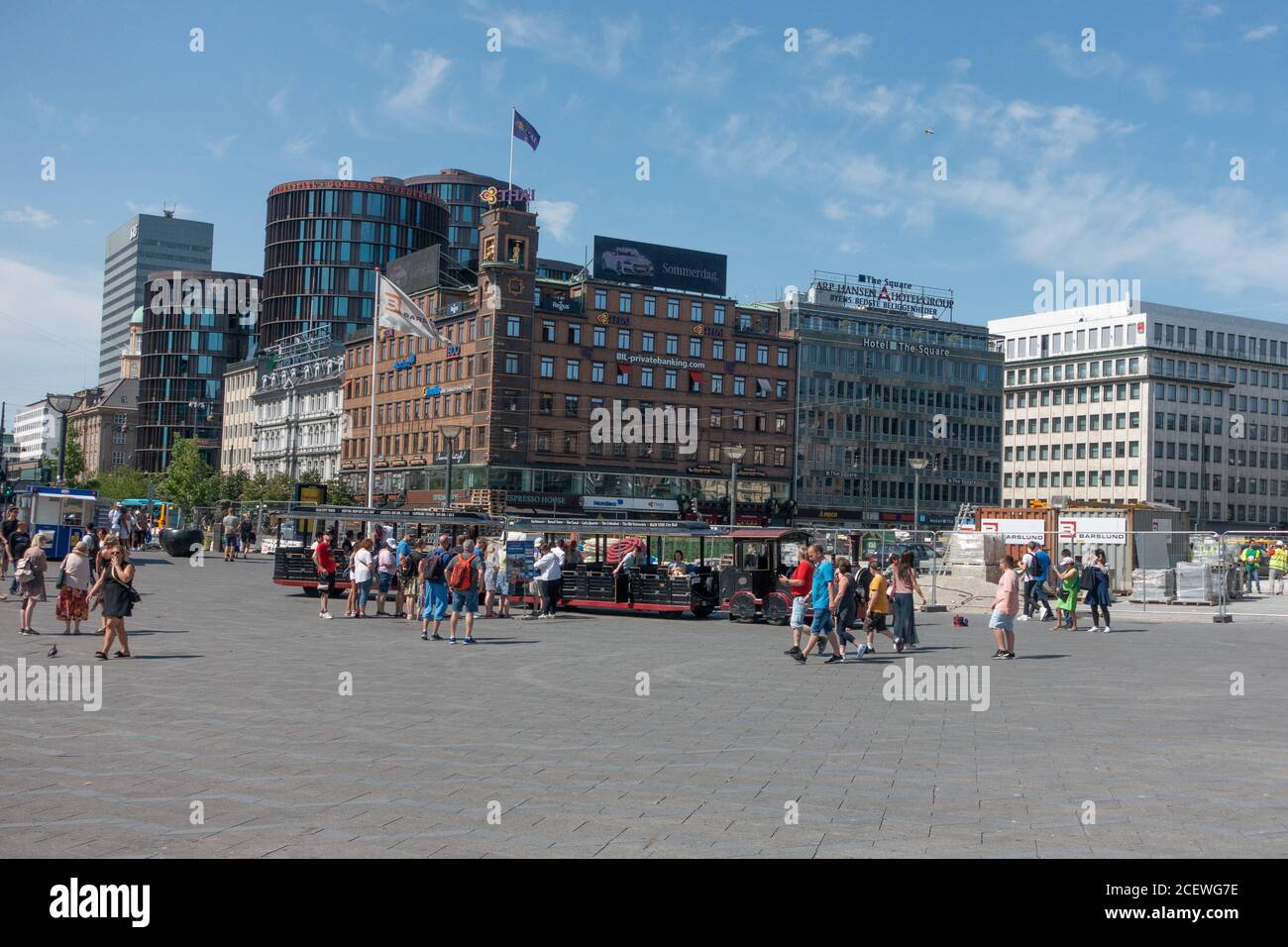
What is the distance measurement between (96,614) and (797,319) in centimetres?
8354

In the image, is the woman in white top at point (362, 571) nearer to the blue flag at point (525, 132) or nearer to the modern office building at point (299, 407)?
the blue flag at point (525, 132)

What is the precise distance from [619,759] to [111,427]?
18536cm

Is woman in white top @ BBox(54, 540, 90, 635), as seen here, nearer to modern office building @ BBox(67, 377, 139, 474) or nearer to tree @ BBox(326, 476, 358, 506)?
tree @ BBox(326, 476, 358, 506)

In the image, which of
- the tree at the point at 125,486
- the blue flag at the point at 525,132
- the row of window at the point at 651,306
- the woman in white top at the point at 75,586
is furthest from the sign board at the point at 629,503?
the woman in white top at the point at 75,586

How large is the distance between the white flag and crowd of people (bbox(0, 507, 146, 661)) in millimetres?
25666

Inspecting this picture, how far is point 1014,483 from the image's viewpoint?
436 ft

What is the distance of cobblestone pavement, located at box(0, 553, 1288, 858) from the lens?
7816mm

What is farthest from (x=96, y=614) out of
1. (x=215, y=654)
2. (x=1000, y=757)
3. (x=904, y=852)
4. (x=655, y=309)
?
(x=655, y=309)

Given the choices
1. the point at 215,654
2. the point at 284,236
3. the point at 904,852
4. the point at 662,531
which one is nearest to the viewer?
the point at 904,852

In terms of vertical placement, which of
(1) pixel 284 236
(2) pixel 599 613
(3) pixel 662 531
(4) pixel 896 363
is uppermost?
(1) pixel 284 236

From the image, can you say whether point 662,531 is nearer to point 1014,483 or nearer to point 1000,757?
point 1000,757

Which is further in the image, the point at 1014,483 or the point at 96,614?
the point at 1014,483

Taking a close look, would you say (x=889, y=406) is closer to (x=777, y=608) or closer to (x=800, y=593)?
(x=777, y=608)

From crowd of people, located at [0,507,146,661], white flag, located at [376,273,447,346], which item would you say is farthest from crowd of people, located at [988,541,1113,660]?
white flag, located at [376,273,447,346]
